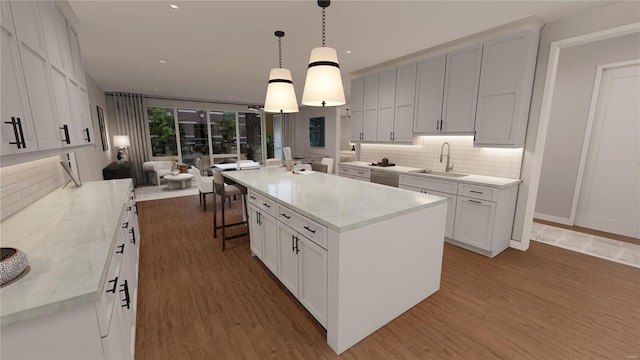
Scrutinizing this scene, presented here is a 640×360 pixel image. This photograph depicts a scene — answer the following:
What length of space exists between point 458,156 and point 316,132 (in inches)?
250

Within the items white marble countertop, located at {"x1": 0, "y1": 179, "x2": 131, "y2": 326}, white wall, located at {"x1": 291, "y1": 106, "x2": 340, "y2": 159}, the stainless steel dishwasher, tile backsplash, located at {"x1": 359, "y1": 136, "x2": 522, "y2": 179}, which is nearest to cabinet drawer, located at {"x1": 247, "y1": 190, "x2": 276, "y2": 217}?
white marble countertop, located at {"x1": 0, "y1": 179, "x2": 131, "y2": 326}

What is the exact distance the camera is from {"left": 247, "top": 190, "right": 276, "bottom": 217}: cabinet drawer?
90.3 inches

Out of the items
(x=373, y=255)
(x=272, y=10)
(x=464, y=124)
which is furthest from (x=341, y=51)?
(x=373, y=255)

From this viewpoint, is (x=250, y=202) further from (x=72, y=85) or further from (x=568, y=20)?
(x=568, y=20)

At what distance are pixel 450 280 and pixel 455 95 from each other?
93.9 inches

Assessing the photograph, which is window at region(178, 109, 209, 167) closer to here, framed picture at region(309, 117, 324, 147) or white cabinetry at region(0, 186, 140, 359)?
framed picture at region(309, 117, 324, 147)

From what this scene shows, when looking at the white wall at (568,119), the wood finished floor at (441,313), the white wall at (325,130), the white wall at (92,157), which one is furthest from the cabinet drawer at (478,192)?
the white wall at (92,157)

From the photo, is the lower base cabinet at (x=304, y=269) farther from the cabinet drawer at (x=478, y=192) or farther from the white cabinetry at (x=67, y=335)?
the cabinet drawer at (x=478, y=192)

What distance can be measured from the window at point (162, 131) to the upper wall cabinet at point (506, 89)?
8471 mm

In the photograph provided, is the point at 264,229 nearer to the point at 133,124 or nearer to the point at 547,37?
→ the point at 547,37

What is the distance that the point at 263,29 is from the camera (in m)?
2.92

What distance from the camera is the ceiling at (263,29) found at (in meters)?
2.43

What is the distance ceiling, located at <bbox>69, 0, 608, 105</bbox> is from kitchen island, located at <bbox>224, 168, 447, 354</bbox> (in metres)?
1.79

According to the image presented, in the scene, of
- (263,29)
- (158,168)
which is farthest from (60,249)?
(158,168)
